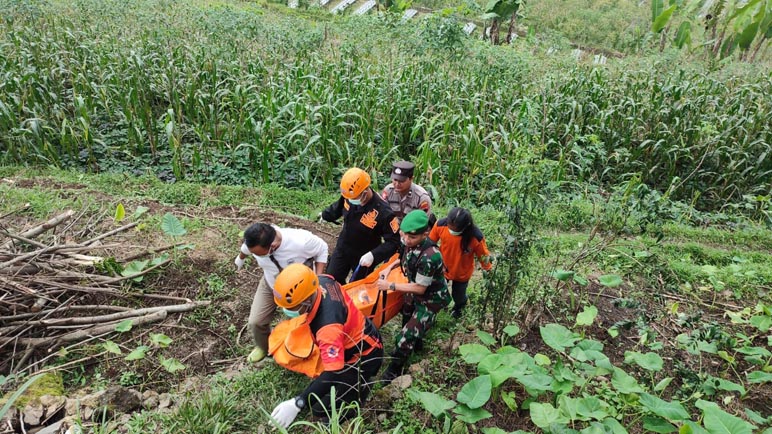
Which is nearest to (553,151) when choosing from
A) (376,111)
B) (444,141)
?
(444,141)

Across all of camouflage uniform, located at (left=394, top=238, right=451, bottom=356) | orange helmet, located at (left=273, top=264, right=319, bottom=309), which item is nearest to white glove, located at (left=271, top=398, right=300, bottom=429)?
orange helmet, located at (left=273, top=264, right=319, bottom=309)

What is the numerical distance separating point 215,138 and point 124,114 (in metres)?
1.26

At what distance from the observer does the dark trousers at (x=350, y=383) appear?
3012 millimetres

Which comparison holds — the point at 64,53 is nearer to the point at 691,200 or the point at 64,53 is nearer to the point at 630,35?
the point at 691,200

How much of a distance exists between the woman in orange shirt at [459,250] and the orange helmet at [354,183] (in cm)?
70

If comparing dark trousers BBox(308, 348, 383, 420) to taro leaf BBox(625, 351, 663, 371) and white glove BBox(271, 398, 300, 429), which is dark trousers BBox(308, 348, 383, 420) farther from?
taro leaf BBox(625, 351, 663, 371)

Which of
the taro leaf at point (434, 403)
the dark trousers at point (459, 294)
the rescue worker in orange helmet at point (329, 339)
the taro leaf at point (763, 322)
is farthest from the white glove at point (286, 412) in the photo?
the taro leaf at point (763, 322)

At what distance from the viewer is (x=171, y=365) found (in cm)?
355

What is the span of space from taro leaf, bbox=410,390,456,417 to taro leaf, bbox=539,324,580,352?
2.39 ft

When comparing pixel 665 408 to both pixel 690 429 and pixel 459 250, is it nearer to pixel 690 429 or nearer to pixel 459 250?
pixel 690 429

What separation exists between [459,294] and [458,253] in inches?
17.1

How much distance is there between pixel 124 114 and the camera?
6852 mm

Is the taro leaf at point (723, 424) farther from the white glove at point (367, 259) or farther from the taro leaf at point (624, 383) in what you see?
the white glove at point (367, 259)

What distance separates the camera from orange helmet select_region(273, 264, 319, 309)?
2.78 m
